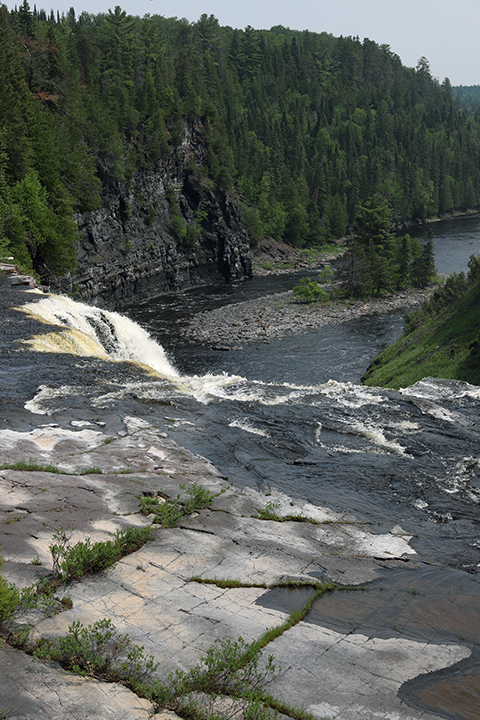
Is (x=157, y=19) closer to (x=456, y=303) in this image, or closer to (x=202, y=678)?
(x=456, y=303)

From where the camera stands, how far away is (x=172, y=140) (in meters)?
97.0

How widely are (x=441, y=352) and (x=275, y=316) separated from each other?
A: 3558cm

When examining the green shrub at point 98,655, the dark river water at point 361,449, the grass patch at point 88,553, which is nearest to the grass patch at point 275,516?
the dark river water at point 361,449

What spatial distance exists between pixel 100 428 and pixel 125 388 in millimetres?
5106

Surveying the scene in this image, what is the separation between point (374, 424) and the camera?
21328 mm

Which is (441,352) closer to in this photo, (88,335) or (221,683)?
(88,335)

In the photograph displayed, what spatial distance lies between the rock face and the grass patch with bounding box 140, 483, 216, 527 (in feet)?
167

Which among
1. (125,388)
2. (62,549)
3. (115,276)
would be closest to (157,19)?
(115,276)

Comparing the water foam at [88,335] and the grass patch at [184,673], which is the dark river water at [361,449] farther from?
the grass patch at [184,673]

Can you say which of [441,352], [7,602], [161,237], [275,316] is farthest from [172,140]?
[7,602]

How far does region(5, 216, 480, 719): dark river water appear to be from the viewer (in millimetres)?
10516

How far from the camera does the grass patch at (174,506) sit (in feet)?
42.4

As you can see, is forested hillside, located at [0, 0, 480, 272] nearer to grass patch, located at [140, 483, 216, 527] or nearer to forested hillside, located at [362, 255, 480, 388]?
forested hillside, located at [362, 255, 480, 388]

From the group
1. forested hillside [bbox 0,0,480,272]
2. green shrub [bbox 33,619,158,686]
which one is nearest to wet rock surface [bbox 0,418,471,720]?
green shrub [bbox 33,619,158,686]
